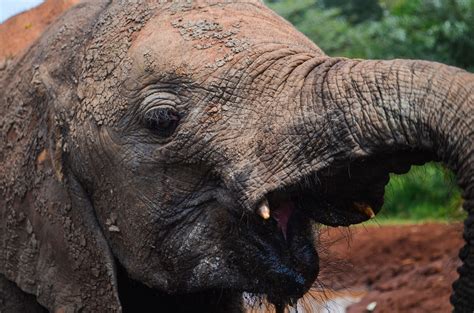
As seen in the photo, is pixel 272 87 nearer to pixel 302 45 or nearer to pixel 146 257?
pixel 302 45

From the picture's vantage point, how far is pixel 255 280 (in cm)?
472

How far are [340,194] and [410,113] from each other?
0.54m

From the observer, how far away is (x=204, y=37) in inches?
193

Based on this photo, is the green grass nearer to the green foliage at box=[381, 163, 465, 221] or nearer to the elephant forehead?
the green foliage at box=[381, 163, 465, 221]

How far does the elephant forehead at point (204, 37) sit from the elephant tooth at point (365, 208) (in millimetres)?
737

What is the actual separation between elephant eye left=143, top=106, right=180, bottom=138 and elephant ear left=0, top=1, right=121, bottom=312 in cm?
46

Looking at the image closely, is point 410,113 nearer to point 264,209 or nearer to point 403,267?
point 264,209

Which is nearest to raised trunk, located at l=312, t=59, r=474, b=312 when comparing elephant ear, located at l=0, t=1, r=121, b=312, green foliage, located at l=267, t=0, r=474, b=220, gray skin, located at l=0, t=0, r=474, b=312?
gray skin, located at l=0, t=0, r=474, b=312

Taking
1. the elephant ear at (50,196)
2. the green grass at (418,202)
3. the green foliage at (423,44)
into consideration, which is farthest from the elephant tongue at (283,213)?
the green grass at (418,202)

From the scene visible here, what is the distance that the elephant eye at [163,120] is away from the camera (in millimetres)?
4840

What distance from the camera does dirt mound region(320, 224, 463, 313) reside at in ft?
30.0

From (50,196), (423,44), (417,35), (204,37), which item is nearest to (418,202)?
(423,44)

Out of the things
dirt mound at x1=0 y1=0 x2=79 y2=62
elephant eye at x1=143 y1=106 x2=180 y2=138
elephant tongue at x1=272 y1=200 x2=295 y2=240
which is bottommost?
elephant tongue at x1=272 y1=200 x2=295 y2=240

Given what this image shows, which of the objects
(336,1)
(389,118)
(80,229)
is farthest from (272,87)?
(336,1)
